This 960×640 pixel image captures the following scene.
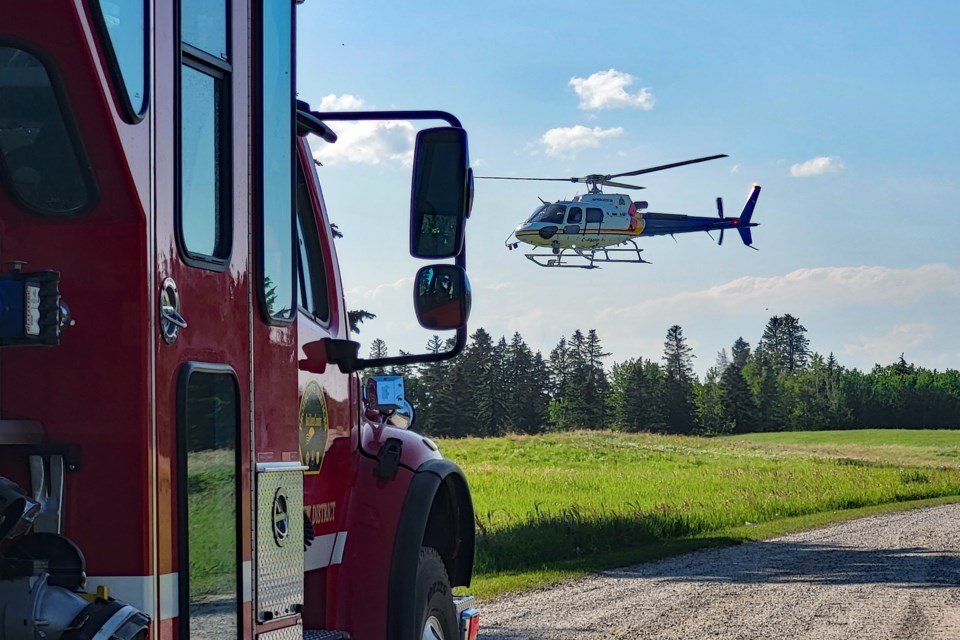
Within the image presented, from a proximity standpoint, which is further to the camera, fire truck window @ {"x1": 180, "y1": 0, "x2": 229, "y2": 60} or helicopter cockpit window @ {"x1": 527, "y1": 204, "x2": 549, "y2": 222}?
helicopter cockpit window @ {"x1": 527, "y1": 204, "x2": 549, "y2": 222}

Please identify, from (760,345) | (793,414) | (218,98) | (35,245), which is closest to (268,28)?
(218,98)

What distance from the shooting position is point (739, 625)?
Result: 9148mm

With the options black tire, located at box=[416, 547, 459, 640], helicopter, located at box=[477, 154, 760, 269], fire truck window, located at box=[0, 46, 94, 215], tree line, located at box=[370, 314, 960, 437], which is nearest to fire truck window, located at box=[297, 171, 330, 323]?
black tire, located at box=[416, 547, 459, 640]

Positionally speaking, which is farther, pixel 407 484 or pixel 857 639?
pixel 857 639

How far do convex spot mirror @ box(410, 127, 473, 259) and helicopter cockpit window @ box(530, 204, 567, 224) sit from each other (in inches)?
1340

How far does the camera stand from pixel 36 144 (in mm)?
2314

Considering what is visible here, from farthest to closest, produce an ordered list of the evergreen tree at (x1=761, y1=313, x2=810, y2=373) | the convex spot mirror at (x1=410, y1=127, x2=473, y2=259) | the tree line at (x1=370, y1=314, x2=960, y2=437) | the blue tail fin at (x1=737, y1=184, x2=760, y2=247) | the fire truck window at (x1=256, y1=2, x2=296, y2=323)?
the evergreen tree at (x1=761, y1=313, x2=810, y2=373) < the tree line at (x1=370, y1=314, x2=960, y2=437) < the blue tail fin at (x1=737, y1=184, x2=760, y2=247) < the convex spot mirror at (x1=410, y1=127, x2=473, y2=259) < the fire truck window at (x1=256, y1=2, x2=296, y2=323)

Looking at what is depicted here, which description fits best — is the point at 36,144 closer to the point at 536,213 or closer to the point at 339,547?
the point at 339,547

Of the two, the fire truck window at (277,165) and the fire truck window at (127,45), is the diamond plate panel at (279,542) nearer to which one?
the fire truck window at (277,165)

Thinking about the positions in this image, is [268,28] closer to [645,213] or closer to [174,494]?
[174,494]

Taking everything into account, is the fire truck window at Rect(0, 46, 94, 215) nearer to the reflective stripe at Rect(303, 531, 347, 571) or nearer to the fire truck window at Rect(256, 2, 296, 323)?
the fire truck window at Rect(256, 2, 296, 323)

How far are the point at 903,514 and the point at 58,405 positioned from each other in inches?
836

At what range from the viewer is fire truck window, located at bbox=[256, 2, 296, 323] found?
2938mm

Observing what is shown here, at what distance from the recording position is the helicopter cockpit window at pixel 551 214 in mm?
37562
